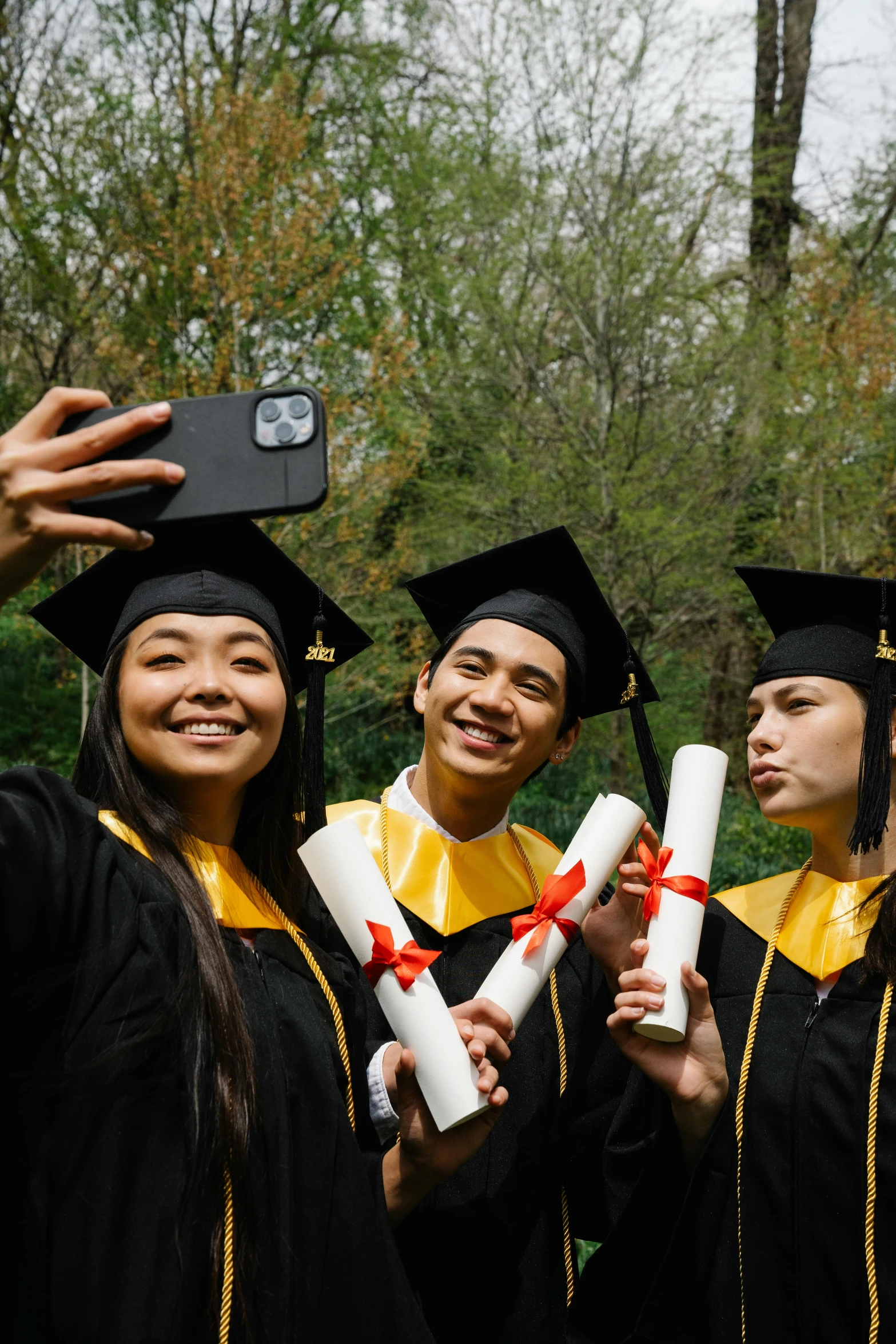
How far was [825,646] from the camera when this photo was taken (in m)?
2.39

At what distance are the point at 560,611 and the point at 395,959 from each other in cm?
106

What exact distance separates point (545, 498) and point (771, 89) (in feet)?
17.7

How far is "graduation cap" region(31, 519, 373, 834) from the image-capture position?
2.01m

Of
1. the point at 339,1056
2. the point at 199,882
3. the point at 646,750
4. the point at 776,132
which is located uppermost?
the point at 776,132

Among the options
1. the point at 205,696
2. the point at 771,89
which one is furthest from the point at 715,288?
the point at 205,696

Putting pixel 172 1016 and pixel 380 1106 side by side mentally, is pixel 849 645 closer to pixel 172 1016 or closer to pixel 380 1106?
pixel 380 1106

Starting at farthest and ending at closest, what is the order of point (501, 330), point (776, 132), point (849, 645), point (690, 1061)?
point (776, 132) → point (501, 330) → point (849, 645) → point (690, 1061)

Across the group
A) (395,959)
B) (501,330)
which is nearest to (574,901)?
(395,959)

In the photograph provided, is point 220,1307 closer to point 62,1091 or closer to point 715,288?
point 62,1091

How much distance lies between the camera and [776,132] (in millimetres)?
9352

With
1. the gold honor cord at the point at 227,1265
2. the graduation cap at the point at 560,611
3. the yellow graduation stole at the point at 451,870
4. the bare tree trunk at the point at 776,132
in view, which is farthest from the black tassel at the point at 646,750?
the bare tree trunk at the point at 776,132

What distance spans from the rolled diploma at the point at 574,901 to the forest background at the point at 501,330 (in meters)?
5.03

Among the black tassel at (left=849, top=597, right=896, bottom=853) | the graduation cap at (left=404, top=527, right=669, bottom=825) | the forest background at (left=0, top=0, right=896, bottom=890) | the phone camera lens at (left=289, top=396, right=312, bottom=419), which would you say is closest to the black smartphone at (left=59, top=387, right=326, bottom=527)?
the phone camera lens at (left=289, top=396, right=312, bottom=419)

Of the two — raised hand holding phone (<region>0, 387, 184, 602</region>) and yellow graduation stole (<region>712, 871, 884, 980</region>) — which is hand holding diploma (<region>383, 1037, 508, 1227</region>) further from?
raised hand holding phone (<region>0, 387, 184, 602</region>)
